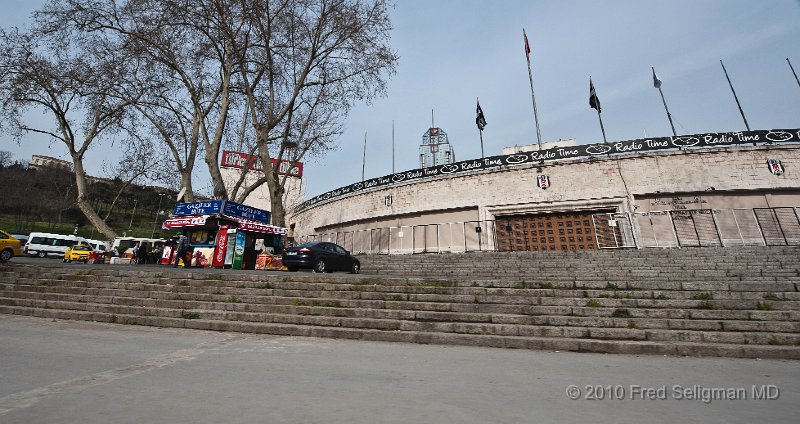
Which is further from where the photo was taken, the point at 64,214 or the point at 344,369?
the point at 64,214

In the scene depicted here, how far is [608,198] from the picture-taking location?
62.7 ft

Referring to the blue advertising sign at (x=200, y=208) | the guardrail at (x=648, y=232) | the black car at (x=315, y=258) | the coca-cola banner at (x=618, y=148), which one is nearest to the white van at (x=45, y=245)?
the blue advertising sign at (x=200, y=208)

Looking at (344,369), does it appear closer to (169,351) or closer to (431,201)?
(169,351)

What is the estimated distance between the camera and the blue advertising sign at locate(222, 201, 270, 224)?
14.7m

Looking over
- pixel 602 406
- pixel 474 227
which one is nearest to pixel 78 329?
pixel 602 406

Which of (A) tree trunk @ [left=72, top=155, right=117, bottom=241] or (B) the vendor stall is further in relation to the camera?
(A) tree trunk @ [left=72, top=155, right=117, bottom=241]

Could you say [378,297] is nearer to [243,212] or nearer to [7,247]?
[243,212]

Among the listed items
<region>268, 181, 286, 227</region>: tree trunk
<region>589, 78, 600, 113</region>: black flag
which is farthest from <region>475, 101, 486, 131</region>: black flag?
<region>268, 181, 286, 227</region>: tree trunk

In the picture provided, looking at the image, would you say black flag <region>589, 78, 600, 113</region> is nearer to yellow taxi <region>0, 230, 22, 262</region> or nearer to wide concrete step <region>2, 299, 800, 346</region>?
wide concrete step <region>2, 299, 800, 346</region>

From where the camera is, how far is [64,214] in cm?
5672

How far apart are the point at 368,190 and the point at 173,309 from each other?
65.4ft

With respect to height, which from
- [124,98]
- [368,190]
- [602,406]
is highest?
[124,98]

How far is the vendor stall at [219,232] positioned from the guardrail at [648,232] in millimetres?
9231

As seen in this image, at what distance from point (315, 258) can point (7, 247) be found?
58.0ft
